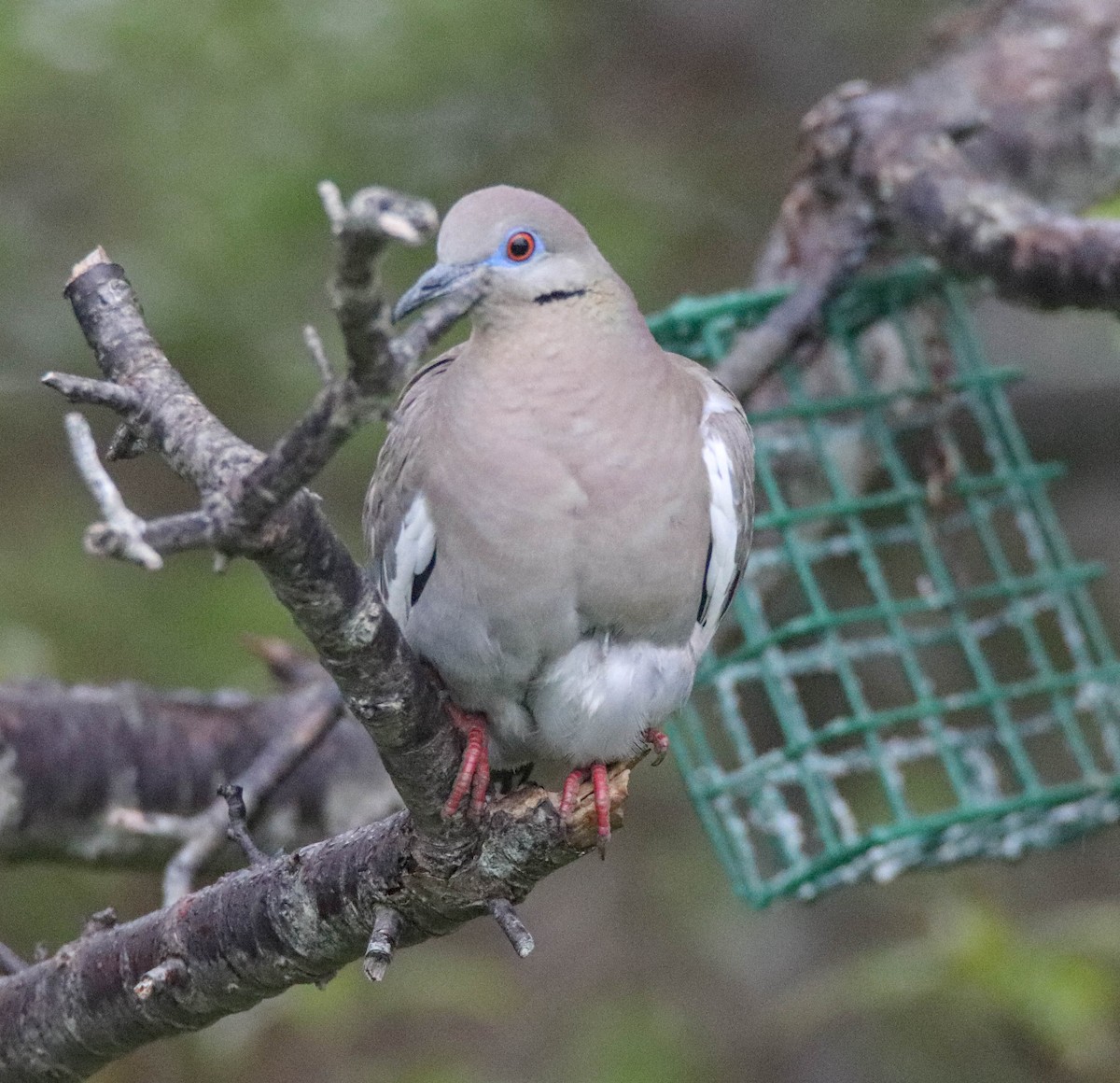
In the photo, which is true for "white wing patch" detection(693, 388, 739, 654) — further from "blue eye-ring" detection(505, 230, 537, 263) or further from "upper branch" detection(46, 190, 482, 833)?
"upper branch" detection(46, 190, 482, 833)

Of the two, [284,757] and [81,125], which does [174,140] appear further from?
[284,757]

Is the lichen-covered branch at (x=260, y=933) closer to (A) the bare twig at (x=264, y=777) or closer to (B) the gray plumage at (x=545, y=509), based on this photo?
(B) the gray plumage at (x=545, y=509)

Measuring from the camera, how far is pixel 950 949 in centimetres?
407

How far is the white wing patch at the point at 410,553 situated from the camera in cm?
263

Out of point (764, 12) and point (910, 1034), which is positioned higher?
point (764, 12)

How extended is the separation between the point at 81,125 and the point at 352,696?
134 inches

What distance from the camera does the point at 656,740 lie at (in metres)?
2.72

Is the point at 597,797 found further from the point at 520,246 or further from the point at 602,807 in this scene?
the point at 520,246

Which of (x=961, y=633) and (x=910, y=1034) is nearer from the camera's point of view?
(x=961, y=633)

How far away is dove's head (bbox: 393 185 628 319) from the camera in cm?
256

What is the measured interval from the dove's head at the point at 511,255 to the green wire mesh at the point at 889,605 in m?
0.99

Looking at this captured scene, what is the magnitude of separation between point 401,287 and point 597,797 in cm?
266

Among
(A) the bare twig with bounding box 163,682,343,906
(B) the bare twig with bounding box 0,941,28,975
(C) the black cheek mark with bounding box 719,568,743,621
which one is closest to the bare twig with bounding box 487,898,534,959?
(C) the black cheek mark with bounding box 719,568,743,621

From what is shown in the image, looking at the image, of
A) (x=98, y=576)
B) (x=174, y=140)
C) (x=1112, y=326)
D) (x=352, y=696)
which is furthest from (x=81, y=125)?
(x=352, y=696)
